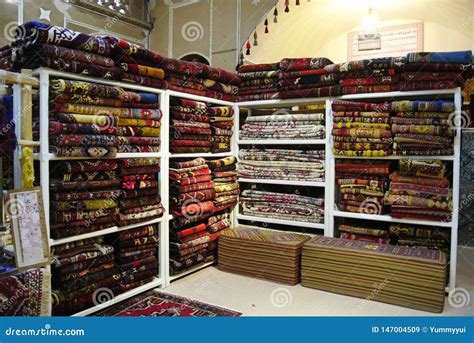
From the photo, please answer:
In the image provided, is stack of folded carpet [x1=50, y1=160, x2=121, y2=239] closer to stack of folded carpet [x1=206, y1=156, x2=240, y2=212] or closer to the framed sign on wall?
stack of folded carpet [x1=206, y1=156, x2=240, y2=212]

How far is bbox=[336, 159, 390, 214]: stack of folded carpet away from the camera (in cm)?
315

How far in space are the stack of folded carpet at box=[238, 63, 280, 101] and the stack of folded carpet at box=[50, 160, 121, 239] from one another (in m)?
1.59

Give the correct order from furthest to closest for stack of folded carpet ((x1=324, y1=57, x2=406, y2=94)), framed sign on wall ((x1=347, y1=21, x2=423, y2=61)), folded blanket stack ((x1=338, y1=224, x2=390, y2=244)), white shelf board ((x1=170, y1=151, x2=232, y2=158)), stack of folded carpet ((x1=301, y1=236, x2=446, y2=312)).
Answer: framed sign on wall ((x1=347, y1=21, x2=423, y2=61)) → folded blanket stack ((x1=338, y1=224, x2=390, y2=244)) → white shelf board ((x1=170, y1=151, x2=232, y2=158)) → stack of folded carpet ((x1=324, y1=57, x2=406, y2=94)) → stack of folded carpet ((x1=301, y1=236, x2=446, y2=312))

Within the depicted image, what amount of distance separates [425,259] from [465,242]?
6.28 ft

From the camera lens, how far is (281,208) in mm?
3592

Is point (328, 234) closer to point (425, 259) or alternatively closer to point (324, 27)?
point (425, 259)

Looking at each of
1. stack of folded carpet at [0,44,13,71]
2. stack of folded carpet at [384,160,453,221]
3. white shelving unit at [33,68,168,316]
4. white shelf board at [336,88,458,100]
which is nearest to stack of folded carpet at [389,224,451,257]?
stack of folded carpet at [384,160,453,221]

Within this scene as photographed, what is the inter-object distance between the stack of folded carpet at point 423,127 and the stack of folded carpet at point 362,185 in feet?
0.85

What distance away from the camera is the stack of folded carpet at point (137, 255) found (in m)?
2.76

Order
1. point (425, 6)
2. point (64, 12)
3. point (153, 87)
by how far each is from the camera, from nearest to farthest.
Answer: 1. point (153, 87)
2. point (425, 6)
3. point (64, 12)

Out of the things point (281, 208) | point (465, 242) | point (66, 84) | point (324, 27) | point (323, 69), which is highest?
point (324, 27)

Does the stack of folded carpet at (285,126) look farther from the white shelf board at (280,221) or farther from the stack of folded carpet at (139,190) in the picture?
the stack of folded carpet at (139,190)

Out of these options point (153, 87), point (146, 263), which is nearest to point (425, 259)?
point (146, 263)

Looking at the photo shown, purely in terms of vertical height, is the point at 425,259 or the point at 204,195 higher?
the point at 204,195
